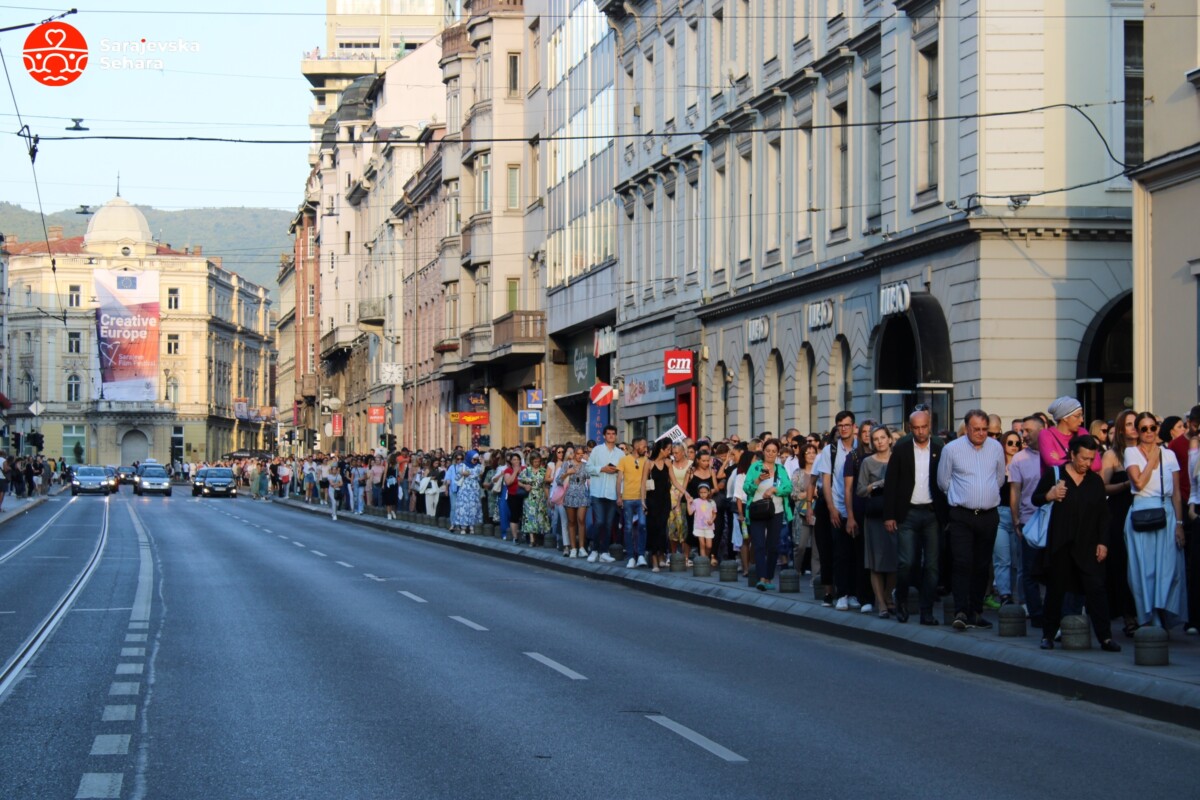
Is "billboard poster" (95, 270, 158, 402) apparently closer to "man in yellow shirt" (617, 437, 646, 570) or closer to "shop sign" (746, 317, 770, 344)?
"shop sign" (746, 317, 770, 344)

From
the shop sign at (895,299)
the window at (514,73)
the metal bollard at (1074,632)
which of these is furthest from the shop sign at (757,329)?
the window at (514,73)

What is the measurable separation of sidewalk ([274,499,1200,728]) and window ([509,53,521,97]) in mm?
38734

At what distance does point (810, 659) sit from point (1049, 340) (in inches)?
492

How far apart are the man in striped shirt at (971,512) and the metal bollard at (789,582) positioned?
175 inches

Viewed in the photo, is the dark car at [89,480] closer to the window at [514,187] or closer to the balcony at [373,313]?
the balcony at [373,313]

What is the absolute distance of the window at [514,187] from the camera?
198 ft

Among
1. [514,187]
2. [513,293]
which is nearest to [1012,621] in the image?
[513,293]

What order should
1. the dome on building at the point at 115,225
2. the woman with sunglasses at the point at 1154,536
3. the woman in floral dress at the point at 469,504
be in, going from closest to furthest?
the woman with sunglasses at the point at 1154,536 → the woman in floral dress at the point at 469,504 → the dome on building at the point at 115,225

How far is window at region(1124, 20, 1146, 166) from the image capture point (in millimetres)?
26406

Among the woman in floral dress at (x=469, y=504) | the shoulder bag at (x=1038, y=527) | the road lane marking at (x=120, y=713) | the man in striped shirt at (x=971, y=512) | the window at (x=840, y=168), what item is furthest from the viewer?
the woman in floral dress at (x=469, y=504)

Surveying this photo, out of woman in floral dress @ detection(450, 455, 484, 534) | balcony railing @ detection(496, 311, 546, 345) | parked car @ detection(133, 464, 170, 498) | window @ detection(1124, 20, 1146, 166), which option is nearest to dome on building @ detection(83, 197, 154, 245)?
parked car @ detection(133, 464, 170, 498)

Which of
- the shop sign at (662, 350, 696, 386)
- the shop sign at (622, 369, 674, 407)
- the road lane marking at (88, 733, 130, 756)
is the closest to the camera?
the road lane marking at (88, 733, 130, 756)

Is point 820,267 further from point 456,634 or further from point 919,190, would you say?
point 456,634

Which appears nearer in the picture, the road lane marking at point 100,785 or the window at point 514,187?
the road lane marking at point 100,785
